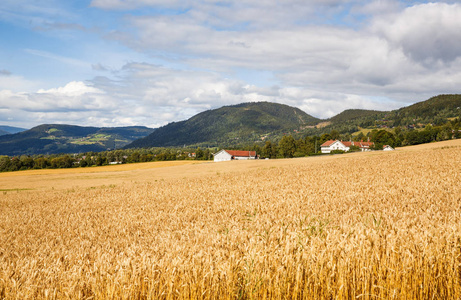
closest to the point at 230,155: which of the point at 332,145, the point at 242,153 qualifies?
the point at 242,153

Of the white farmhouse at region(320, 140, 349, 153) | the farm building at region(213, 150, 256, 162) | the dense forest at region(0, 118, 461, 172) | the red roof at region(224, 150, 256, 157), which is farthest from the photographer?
the white farmhouse at region(320, 140, 349, 153)

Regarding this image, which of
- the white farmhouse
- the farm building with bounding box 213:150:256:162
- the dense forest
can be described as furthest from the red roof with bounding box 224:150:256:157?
the white farmhouse

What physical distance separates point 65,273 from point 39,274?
16.3 inches

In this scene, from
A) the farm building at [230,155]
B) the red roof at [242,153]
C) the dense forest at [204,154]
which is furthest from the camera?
the red roof at [242,153]

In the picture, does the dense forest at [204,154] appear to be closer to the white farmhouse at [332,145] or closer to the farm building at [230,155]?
the farm building at [230,155]

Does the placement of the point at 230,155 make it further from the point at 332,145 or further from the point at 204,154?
the point at 332,145

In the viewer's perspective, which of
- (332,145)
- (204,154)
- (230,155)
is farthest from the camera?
(332,145)

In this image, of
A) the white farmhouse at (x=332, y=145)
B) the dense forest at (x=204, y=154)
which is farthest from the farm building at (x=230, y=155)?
the white farmhouse at (x=332, y=145)

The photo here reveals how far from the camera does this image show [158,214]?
14242 millimetres

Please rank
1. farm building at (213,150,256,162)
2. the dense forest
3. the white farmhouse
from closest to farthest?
the dense forest, farm building at (213,150,256,162), the white farmhouse

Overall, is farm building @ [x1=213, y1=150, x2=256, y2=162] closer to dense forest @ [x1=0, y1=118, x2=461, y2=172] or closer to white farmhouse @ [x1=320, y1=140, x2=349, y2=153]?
dense forest @ [x1=0, y1=118, x2=461, y2=172]

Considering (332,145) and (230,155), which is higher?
(332,145)

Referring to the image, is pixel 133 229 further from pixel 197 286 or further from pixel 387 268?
pixel 387 268

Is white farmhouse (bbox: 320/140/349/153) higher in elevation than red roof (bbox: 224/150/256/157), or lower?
higher
